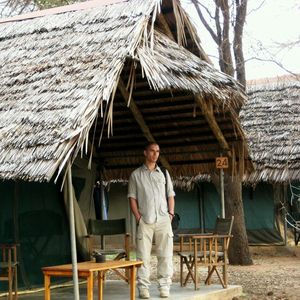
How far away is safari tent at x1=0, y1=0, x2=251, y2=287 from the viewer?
6.46 metres

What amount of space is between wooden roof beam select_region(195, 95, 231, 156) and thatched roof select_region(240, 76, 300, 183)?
435 centimetres

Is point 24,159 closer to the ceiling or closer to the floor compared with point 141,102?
closer to the floor

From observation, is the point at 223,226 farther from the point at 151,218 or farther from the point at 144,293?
the point at 144,293

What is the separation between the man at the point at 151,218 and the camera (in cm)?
788

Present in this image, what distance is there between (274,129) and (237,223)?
375cm

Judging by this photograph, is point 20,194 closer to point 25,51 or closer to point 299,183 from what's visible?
point 25,51

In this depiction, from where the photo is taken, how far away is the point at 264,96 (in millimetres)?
17406

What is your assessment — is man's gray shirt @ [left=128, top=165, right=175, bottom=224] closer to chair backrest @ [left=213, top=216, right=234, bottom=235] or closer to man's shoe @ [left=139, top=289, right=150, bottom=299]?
man's shoe @ [left=139, top=289, right=150, bottom=299]

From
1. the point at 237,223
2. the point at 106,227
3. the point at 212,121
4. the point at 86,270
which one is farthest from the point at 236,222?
the point at 86,270

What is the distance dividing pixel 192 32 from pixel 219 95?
5.59 feet

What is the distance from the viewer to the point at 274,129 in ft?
52.5

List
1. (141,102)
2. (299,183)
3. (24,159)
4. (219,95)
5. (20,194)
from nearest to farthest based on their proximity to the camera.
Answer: (24,159) → (219,95) → (20,194) → (141,102) → (299,183)

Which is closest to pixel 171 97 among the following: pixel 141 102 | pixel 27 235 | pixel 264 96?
pixel 141 102

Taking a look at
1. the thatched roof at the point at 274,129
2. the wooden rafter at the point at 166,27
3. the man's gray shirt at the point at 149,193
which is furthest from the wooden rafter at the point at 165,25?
the thatched roof at the point at 274,129
